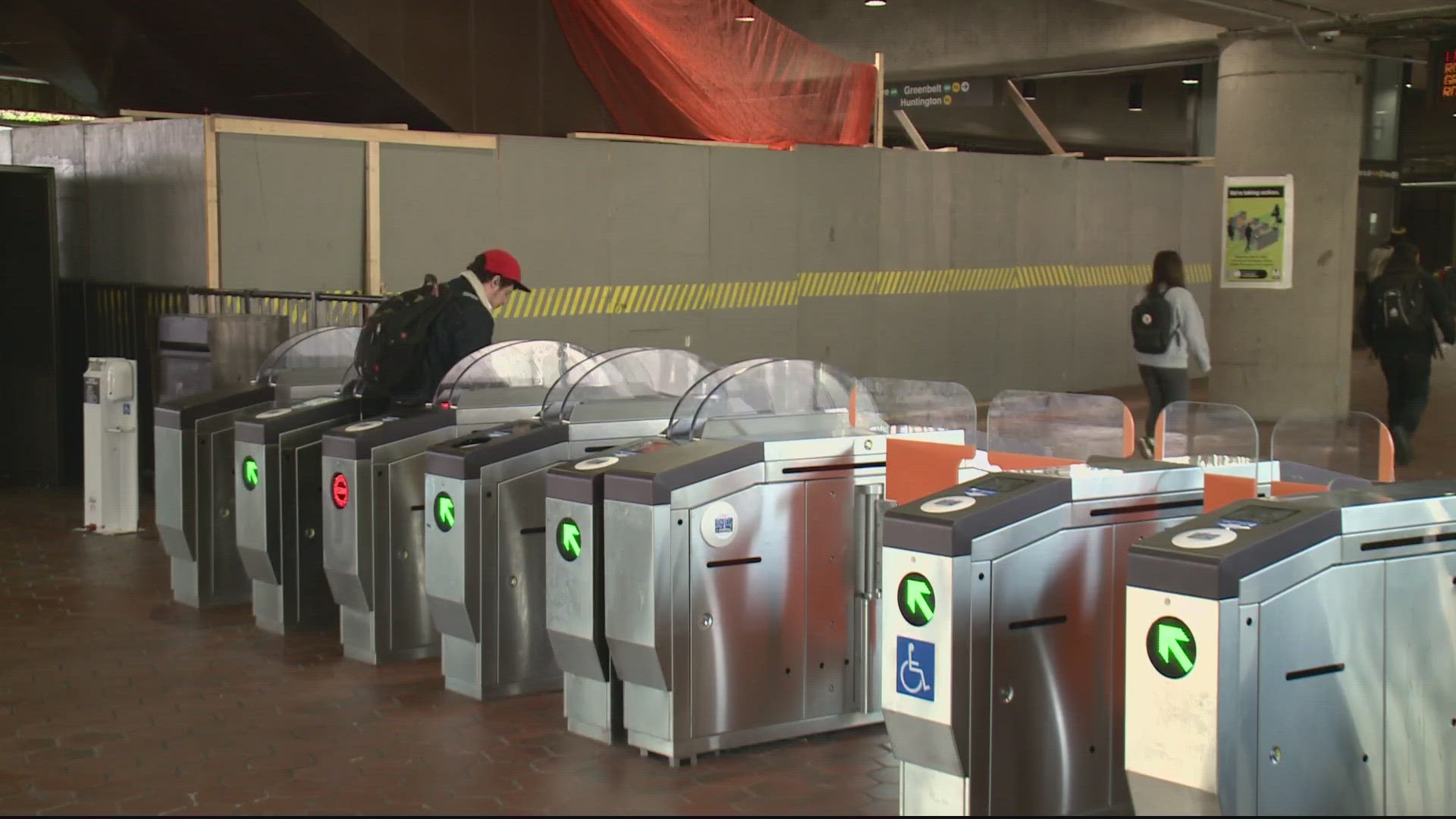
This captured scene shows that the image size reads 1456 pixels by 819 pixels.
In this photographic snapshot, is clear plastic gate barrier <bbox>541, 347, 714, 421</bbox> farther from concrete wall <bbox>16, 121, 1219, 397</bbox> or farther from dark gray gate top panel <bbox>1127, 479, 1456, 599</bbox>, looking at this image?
concrete wall <bbox>16, 121, 1219, 397</bbox>

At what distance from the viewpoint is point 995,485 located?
449 cm

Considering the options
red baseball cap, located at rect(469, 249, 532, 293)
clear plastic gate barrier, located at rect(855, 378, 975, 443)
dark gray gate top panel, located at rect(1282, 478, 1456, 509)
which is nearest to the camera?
dark gray gate top panel, located at rect(1282, 478, 1456, 509)

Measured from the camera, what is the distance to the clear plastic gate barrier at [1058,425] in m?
5.45

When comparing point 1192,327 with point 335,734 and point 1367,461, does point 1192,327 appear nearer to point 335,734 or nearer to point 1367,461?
point 1367,461

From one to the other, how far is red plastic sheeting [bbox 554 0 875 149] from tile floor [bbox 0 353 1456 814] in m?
8.79

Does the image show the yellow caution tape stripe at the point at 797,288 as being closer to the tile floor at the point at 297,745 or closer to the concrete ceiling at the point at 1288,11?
the concrete ceiling at the point at 1288,11

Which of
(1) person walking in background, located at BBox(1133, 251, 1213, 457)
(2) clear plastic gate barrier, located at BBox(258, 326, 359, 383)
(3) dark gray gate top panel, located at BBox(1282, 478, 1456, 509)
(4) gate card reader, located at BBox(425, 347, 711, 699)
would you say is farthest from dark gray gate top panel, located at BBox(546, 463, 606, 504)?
(1) person walking in background, located at BBox(1133, 251, 1213, 457)

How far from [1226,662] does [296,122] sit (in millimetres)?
9431

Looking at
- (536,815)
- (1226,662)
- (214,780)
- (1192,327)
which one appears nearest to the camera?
(1226,662)

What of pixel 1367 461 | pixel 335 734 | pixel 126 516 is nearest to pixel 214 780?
pixel 335 734

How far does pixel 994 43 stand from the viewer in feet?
54.4

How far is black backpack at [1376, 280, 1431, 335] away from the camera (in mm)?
11125

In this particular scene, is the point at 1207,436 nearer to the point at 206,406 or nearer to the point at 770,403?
the point at 770,403

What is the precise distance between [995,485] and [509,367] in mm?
3238
